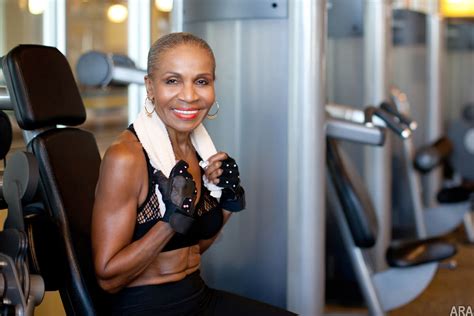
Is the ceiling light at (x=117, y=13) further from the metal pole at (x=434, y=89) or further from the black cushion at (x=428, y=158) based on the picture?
the metal pole at (x=434, y=89)

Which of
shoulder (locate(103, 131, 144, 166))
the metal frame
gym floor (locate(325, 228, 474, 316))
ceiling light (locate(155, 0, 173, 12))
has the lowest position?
gym floor (locate(325, 228, 474, 316))

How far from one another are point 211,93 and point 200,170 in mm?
217

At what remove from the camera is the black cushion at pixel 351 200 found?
2852 millimetres

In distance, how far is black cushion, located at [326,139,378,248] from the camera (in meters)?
2.85

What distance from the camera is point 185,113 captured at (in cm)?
167

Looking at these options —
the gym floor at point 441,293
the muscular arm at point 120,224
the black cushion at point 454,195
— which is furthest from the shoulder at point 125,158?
the black cushion at point 454,195

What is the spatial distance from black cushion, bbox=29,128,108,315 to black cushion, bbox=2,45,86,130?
0.04 meters

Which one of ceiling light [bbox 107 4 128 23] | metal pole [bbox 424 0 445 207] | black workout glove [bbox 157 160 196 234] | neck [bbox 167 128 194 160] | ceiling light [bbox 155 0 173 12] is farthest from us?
metal pole [bbox 424 0 445 207]

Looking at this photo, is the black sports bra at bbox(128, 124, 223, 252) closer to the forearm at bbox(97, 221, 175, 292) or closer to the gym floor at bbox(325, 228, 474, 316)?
the forearm at bbox(97, 221, 175, 292)

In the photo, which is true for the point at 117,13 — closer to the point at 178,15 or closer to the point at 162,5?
the point at 162,5

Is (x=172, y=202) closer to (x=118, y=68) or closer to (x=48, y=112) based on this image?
(x=48, y=112)

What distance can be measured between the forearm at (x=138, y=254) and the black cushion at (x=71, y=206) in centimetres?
13

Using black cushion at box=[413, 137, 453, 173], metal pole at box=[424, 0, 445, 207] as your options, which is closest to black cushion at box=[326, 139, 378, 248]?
black cushion at box=[413, 137, 453, 173]

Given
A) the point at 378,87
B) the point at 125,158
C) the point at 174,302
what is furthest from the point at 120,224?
the point at 378,87
